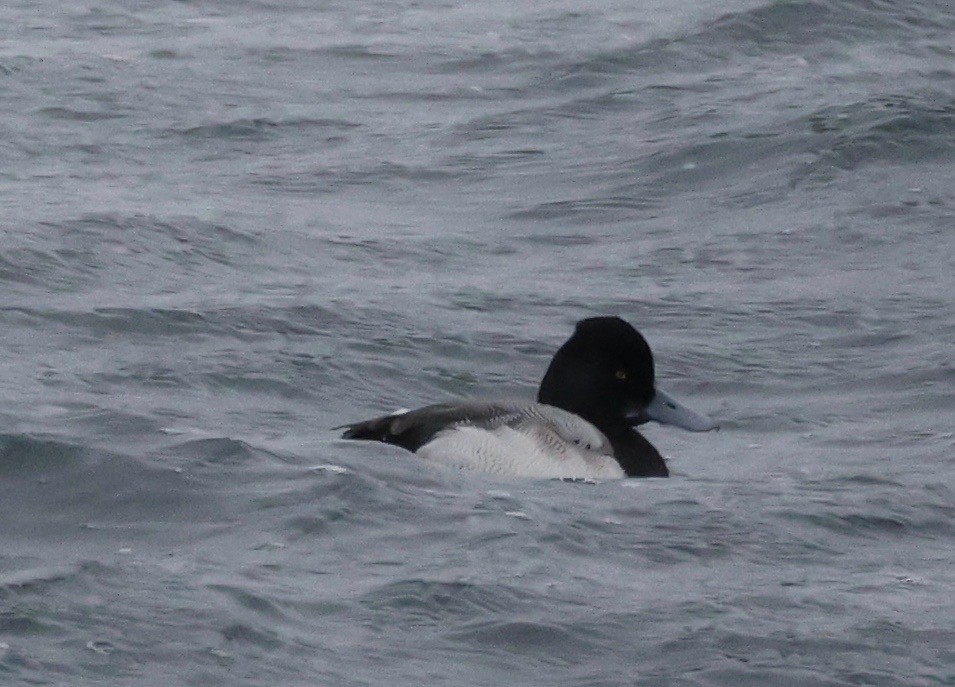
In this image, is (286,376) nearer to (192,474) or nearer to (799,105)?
(192,474)

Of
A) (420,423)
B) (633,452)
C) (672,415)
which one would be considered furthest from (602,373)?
(420,423)

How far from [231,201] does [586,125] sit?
128 inches

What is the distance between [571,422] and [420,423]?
72 cm

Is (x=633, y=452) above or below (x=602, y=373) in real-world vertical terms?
below

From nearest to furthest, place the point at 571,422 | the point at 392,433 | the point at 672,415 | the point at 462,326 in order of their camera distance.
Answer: the point at 392,433 < the point at 571,422 < the point at 672,415 < the point at 462,326

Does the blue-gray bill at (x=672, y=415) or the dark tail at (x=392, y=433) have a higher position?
the dark tail at (x=392, y=433)

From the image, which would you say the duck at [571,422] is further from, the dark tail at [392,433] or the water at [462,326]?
the water at [462,326]

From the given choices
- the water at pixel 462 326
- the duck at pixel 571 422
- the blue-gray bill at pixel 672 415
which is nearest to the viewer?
the water at pixel 462 326

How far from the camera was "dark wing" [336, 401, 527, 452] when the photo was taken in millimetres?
8141

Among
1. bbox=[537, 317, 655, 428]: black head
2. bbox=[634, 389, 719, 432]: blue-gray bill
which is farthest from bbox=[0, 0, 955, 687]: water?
bbox=[537, 317, 655, 428]: black head

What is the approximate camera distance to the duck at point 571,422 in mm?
8125

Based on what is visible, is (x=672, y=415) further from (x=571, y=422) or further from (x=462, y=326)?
(x=462, y=326)

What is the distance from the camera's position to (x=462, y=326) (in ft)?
33.5

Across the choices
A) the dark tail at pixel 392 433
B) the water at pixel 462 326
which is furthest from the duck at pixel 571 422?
the water at pixel 462 326
